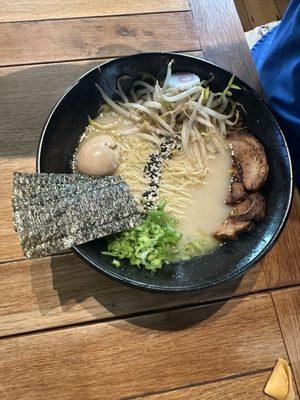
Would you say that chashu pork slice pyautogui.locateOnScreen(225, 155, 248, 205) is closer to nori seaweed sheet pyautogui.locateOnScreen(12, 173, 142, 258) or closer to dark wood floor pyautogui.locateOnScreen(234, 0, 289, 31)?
nori seaweed sheet pyautogui.locateOnScreen(12, 173, 142, 258)

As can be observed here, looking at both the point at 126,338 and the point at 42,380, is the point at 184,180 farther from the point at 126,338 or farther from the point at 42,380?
the point at 42,380

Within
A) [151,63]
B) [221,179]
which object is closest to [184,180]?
[221,179]

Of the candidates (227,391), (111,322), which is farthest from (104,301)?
(227,391)

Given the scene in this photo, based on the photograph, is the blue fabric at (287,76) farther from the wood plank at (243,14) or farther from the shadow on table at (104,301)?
the wood plank at (243,14)

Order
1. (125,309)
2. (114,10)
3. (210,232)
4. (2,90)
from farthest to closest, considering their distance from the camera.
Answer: (114,10) < (2,90) < (210,232) < (125,309)

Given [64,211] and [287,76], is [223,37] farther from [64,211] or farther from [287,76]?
[64,211]

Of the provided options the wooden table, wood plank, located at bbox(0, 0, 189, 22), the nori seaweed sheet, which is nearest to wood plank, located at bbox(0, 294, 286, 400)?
the wooden table

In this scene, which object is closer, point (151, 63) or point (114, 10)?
point (151, 63)
